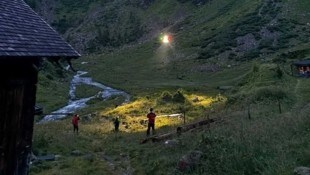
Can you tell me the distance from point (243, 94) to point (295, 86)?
18.0 ft

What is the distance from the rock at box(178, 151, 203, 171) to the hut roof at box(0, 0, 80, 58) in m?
5.48

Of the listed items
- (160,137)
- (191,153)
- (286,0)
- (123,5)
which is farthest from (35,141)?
(123,5)

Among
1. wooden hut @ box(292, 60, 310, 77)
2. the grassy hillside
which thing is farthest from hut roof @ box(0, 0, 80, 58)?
wooden hut @ box(292, 60, 310, 77)

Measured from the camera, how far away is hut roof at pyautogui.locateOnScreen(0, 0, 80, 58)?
13.1 m

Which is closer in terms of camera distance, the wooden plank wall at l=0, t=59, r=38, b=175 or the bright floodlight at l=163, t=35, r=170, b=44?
the wooden plank wall at l=0, t=59, r=38, b=175

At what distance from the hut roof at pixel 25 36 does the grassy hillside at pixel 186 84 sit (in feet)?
20.7

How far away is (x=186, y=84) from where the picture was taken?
6569cm

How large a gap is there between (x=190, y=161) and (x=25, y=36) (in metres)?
7.23

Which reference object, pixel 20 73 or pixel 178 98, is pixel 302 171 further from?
pixel 178 98

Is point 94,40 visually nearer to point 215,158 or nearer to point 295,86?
point 295,86

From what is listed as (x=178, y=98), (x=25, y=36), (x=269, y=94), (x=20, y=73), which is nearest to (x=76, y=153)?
(x=20, y=73)

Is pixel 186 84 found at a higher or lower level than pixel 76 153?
higher

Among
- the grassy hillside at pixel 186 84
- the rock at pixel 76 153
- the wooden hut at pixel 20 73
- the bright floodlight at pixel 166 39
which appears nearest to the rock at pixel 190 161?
the grassy hillside at pixel 186 84

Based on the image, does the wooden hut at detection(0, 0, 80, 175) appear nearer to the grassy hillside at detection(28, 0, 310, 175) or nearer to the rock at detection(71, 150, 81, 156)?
the grassy hillside at detection(28, 0, 310, 175)
